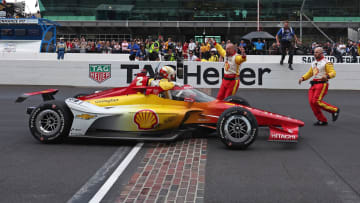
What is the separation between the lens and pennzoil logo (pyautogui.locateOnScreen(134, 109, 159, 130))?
6.98 m

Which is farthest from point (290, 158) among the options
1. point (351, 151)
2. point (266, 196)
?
point (266, 196)

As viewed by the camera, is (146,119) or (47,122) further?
(47,122)

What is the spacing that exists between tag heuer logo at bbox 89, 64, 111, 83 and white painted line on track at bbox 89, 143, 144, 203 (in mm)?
12401

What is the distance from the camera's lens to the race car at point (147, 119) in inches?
269

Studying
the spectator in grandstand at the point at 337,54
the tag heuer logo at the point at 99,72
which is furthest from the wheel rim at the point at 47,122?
the spectator in grandstand at the point at 337,54

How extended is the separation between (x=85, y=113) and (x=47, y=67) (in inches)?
524

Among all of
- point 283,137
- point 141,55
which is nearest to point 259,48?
point 141,55

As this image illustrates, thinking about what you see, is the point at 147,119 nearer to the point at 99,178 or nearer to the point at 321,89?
the point at 99,178

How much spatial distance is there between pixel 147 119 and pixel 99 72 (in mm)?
12667

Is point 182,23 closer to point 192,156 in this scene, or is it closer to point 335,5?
point 335,5

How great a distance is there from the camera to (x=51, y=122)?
23.3 feet

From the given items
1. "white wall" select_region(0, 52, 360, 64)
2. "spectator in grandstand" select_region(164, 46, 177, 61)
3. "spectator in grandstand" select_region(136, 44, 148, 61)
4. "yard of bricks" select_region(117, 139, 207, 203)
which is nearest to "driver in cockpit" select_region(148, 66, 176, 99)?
"yard of bricks" select_region(117, 139, 207, 203)

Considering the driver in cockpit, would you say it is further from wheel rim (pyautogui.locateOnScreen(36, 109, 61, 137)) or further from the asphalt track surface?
wheel rim (pyautogui.locateOnScreen(36, 109, 61, 137))

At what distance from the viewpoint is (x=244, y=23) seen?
41.3 metres
